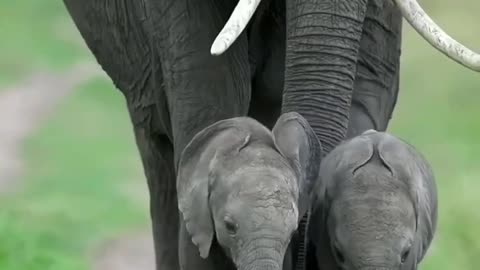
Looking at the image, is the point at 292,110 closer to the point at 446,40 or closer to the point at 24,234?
the point at 446,40

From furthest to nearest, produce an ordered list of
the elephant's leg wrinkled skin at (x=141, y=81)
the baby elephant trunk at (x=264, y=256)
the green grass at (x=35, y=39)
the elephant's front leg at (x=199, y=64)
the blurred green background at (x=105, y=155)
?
the green grass at (x=35, y=39)
the blurred green background at (x=105, y=155)
the elephant's leg wrinkled skin at (x=141, y=81)
the elephant's front leg at (x=199, y=64)
the baby elephant trunk at (x=264, y=256)

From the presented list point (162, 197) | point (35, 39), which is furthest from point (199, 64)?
point (35, 39)

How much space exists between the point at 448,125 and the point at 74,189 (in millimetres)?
1610

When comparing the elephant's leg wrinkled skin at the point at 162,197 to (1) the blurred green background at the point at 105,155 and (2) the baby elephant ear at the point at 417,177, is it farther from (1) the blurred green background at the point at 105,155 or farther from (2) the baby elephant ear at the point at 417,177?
(1) the blurred green background at the point at 105,155

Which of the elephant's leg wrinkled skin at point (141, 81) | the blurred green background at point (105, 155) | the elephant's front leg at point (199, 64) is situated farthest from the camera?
the blurred green background at point (105, 155)

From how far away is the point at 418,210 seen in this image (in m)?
3.49

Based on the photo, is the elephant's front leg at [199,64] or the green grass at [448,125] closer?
the elephant's front leg at [199,64]

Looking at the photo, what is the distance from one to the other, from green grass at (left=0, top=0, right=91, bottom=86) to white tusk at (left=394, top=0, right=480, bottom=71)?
6.33m

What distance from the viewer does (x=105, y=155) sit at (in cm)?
856

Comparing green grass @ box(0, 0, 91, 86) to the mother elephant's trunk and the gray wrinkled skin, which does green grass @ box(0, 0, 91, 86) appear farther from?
the mother elephant's trunk

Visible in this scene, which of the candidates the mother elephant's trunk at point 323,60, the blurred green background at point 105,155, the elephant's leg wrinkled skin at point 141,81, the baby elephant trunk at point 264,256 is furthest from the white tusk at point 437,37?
the blurred green background at point 105,155

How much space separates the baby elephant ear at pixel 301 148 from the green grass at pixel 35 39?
6420 millimetres

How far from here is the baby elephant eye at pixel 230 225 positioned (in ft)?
11.0

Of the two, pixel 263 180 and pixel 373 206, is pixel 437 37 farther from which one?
pixel 263 180
